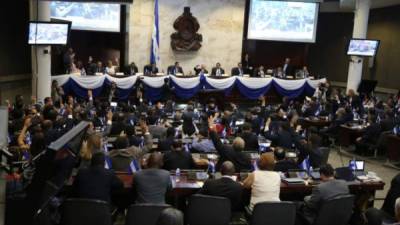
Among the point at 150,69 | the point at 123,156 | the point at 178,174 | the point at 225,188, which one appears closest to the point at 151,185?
the point at 225,188

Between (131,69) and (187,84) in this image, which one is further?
(131,69)

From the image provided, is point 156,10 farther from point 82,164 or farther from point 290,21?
point 82,164

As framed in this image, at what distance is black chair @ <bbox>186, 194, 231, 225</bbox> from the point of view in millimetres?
5070

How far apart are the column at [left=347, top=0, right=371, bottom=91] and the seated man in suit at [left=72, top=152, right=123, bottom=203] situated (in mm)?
14712

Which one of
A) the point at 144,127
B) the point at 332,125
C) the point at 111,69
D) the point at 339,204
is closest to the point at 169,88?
the point at 111,69

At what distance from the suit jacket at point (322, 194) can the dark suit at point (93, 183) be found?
2596mm

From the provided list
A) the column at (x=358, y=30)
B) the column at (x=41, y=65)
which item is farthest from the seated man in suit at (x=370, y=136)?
the column at (x=41, y=65)

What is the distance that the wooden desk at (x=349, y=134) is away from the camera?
11.9 m

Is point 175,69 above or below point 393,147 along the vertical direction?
above

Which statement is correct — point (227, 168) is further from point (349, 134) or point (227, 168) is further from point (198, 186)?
Result: point (349, 134)

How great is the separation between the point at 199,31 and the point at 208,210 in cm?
1557

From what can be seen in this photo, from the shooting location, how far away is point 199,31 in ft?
65.3

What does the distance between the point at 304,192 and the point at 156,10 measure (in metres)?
13.8

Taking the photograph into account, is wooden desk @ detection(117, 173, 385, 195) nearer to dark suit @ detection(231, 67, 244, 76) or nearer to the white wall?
dark suit @ detection(231, 67, 244, 76)
